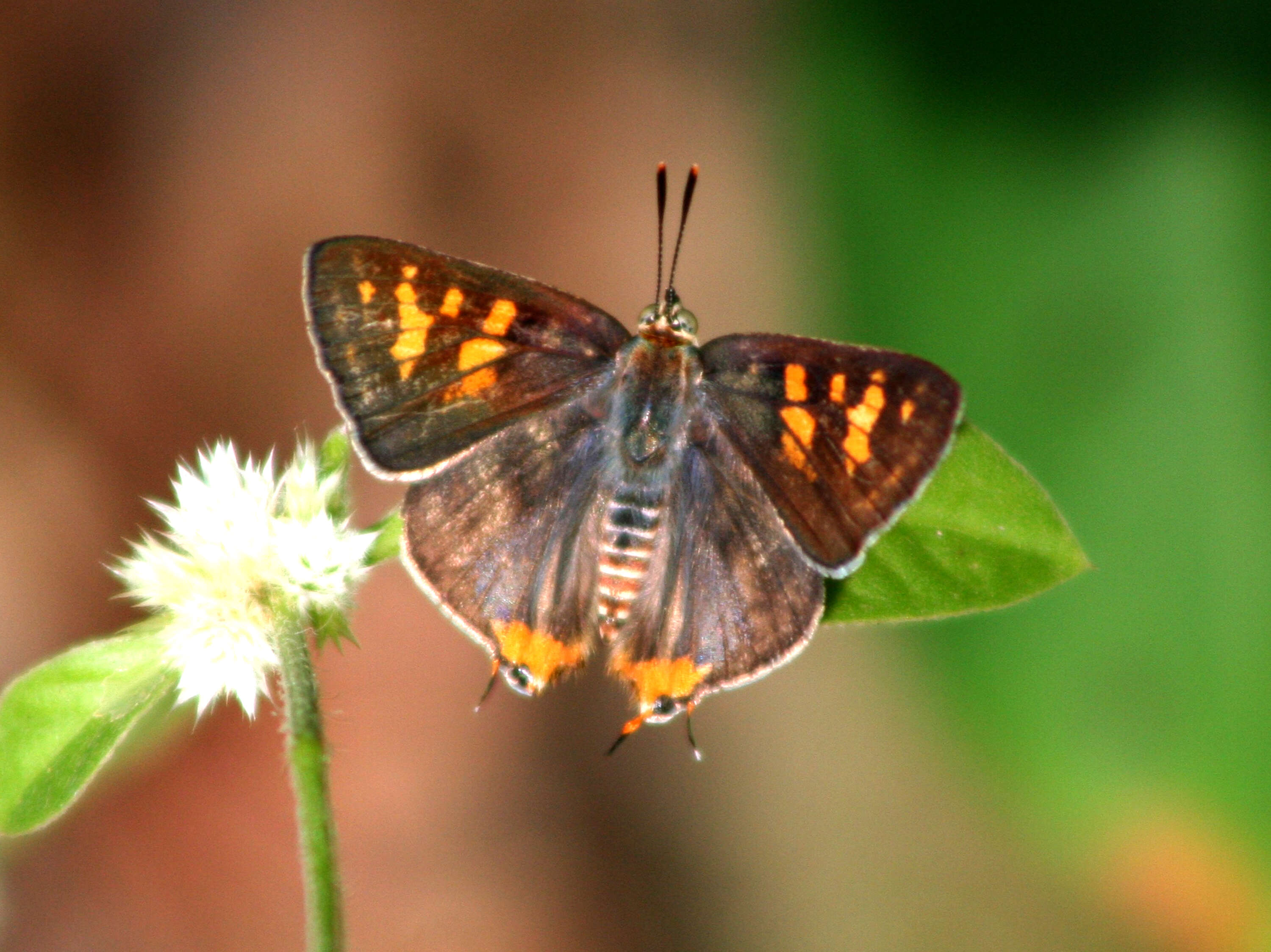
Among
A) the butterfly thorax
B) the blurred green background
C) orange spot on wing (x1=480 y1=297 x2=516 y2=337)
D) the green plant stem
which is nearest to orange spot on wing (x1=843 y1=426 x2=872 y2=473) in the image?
the butterfly thorax

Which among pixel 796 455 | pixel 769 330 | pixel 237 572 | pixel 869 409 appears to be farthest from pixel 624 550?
pixel 769 330

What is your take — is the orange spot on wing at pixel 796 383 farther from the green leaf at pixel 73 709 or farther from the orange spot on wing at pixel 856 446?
the green leaf at pixel 73 709

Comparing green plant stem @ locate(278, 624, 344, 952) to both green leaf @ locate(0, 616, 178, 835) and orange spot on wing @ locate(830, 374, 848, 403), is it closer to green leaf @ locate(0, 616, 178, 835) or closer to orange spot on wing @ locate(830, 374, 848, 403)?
green leaf @ locate(0, 616, 178, 835)

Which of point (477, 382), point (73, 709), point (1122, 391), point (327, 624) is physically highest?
point (477, 382)

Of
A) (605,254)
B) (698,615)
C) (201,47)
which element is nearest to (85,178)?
(201,47)

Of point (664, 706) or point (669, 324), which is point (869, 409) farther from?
point (664, 706)

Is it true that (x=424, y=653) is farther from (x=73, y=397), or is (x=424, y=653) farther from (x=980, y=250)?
(x=980, y=250)

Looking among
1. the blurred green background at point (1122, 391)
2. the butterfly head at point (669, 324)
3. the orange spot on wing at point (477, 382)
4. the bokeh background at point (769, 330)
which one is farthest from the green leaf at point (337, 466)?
the blurred green background at point (1122, 391)

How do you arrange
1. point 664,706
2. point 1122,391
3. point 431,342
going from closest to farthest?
point 664,706
point 431,342
point 1122,391

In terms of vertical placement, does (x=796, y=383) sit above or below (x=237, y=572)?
above
